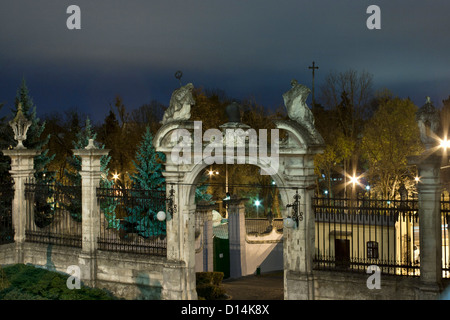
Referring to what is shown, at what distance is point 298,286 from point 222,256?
28.0 ft

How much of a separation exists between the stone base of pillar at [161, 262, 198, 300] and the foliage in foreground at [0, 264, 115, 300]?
1.91 meters

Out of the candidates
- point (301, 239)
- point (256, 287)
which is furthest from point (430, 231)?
point (256, 287)

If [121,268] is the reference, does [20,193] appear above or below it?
above

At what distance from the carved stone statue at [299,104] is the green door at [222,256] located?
31.1 ft

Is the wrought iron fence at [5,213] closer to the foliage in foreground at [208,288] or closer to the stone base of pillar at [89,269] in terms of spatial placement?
the stone base of pillar at [89,269]

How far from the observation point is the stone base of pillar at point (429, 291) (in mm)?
12617

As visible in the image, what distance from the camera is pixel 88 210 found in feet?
55.7

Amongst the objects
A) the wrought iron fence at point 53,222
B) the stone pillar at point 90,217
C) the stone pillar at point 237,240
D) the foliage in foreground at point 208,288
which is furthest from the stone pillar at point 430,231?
the stone pillar at point 237,240

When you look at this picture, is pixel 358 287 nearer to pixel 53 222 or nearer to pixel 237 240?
pixel 237 240

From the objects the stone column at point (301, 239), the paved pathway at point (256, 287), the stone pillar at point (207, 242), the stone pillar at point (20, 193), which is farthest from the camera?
the stone pillar at point (207, 242)

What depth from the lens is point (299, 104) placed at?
14047mm

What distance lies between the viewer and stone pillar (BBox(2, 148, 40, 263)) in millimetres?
18578

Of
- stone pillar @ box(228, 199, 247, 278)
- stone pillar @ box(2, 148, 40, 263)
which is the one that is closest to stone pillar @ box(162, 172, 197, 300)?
stone pillar @ box(2, 148, 40, 263)

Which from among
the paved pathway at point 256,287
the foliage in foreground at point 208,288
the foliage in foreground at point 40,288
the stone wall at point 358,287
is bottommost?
the paved pathway at point 256,287
